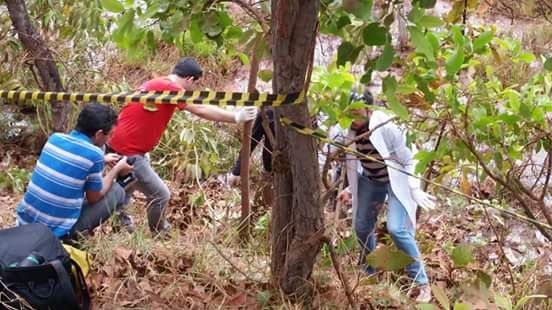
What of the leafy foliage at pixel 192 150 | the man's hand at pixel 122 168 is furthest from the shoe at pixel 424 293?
the leafy foliage at pixel 192 150

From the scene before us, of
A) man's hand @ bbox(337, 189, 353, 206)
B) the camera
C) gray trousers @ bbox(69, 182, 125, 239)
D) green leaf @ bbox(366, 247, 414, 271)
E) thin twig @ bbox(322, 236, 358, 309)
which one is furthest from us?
man's hand @ bbox(337, 189, 353, 206)

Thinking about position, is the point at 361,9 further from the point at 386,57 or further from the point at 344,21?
the point at 344,21

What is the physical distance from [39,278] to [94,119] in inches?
45.3

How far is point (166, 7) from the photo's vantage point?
246 centimetres

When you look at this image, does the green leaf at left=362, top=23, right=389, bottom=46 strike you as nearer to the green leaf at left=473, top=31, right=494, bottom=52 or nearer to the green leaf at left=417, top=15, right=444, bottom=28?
the green leaf at left=417, top=15, right=444, bottom=28

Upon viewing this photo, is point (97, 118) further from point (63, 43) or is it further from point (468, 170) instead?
point (63, 43)

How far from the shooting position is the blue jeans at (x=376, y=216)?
434 centimetres

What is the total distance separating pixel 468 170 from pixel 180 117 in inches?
164

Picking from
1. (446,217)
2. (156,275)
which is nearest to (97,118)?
(156,275)

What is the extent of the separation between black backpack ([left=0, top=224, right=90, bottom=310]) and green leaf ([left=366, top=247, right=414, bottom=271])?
117cm

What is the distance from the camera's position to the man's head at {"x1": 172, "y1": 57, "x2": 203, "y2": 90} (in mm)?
4676

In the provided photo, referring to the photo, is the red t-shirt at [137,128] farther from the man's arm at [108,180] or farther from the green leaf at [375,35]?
the green leaf at [375,35]

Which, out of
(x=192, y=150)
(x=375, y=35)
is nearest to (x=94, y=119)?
(x=375, y=35)

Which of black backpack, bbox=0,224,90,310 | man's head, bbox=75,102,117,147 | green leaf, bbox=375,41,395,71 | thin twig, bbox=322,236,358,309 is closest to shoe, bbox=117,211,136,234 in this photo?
man's head, bbox=75,102,117,147
